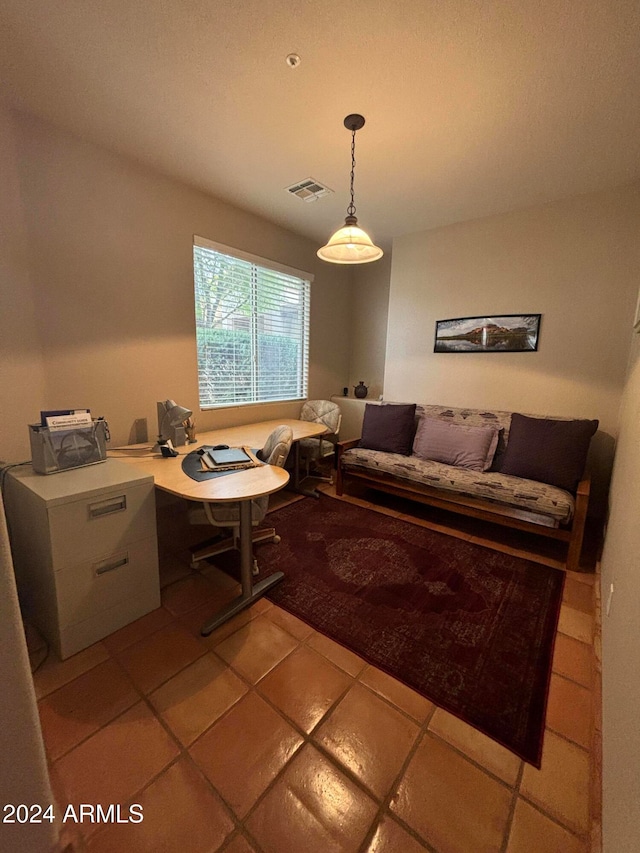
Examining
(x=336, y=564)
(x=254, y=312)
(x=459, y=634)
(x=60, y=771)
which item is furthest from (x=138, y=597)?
(x=254, y=312)

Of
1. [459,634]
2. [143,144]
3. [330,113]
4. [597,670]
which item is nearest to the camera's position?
[597,670]

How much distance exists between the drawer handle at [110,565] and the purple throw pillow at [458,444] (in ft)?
8.04

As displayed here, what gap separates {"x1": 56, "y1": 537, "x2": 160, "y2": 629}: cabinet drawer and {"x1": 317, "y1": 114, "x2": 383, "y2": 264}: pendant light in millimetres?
2019

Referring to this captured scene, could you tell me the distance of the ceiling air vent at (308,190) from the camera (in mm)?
2588

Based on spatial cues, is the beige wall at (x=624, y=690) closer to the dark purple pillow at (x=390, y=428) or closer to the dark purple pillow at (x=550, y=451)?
the dark purple pillow at (x=550, y=451)

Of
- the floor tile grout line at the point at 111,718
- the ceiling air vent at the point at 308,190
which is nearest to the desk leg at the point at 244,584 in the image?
the floor tile grout line at the point at 111,718

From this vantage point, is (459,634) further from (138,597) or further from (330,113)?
(330,113)

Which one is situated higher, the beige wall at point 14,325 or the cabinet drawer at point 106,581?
the beige wall at point 14,325

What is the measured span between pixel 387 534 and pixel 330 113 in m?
2.75

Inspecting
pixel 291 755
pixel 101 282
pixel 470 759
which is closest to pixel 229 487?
pixel 291 755

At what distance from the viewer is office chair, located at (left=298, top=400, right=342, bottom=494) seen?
3430 mm

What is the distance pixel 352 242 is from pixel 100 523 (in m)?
2.01

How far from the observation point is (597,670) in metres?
1.44

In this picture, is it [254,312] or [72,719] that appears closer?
[72,719]
